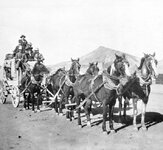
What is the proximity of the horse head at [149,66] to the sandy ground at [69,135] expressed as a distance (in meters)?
2.04

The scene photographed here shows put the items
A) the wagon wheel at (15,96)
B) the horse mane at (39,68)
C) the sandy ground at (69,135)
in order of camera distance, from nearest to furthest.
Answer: the sandy ground at (69,135) < the horse mane at (39,68) < the wagon wheel at (15,96)

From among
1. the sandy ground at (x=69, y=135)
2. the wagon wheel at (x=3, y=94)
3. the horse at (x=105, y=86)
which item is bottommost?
the sandy ground at (x=69, y=135)

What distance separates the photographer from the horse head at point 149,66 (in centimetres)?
944

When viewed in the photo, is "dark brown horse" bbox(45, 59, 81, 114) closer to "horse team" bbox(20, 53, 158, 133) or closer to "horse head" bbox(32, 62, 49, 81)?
"horse team" bbox(20, 53, 158, 133)

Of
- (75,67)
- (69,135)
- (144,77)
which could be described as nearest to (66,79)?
(75,67)

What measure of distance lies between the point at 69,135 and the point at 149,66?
370 cm

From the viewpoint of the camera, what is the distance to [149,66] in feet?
31.6

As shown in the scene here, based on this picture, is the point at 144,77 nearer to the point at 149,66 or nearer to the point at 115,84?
the point at 149,66

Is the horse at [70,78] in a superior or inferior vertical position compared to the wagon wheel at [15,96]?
superior

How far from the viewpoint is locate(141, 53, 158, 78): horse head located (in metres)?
9.44

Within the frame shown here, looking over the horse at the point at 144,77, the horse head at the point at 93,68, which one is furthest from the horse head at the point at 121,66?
the horse head at the point at 93,68

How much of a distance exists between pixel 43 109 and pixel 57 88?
1.87 meters

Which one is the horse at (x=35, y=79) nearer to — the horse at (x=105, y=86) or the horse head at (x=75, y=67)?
the horse head at (x=75, y=67)

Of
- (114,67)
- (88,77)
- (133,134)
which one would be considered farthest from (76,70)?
(133,134)
